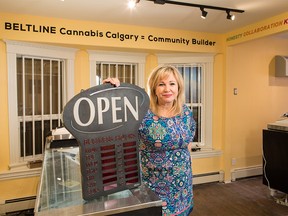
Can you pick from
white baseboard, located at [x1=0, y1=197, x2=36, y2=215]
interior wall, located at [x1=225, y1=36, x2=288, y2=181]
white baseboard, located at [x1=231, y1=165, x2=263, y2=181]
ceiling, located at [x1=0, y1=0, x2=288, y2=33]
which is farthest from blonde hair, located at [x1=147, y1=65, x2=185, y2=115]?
white baseboard, located at [x1=231, y1=165, x2=263, y2=181]

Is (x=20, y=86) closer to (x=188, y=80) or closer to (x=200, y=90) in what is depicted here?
(x=188, y=80)

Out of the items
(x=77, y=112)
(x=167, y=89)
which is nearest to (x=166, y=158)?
(x=167, y=89)

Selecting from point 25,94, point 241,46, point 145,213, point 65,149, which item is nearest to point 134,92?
point 145,213

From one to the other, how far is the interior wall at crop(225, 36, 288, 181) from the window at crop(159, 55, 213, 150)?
288mm

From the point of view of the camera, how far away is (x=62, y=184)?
120 centimetres

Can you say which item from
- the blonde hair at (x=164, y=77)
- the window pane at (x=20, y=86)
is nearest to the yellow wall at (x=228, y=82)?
the window pane at (x=20, y=86)

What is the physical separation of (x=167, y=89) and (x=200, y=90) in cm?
311

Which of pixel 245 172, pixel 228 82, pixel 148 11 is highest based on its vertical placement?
pixel 148 11

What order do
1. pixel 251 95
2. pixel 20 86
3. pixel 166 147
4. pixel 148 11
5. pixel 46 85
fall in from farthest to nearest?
1. pixel 251 95
2. pixel 46 85
3. pixel 20 86
4. pixel 148 11
5. pixel 166 147

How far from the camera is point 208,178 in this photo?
171 inches

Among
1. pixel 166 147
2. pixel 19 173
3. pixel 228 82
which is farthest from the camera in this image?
pixel 228 82

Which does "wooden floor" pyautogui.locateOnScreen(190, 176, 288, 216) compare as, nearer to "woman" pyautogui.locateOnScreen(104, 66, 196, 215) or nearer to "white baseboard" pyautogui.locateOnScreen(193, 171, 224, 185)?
"white baseboard" pyautogui.locateOnScreen(193, 171, 224, 185)

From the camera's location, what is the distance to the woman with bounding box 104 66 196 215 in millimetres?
1431

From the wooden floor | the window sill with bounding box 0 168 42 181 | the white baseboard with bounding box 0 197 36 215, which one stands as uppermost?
the window sill with bounding box 0 168 42 181
